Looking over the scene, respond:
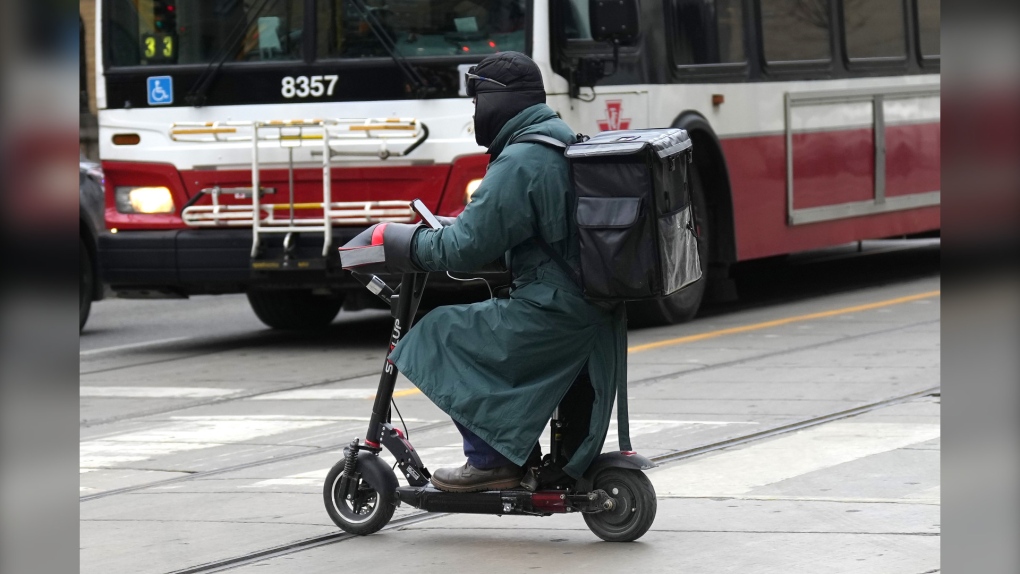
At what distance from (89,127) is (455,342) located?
20507mm

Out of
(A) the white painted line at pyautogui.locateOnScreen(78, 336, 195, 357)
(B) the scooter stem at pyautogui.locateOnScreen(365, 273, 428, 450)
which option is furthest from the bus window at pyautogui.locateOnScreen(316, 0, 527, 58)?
(B) the scooter stem at pyautogui.locateOnScreen(365, 273, 428, 450)

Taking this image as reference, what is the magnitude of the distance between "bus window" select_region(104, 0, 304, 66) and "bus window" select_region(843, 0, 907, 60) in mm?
5028

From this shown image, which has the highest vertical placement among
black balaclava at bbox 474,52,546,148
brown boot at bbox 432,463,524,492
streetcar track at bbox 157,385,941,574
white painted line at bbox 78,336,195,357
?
black balaclava at bbox 474,52,546,148

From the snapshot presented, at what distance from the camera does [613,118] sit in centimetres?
1030

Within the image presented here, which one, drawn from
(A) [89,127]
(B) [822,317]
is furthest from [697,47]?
(A) [89,127]

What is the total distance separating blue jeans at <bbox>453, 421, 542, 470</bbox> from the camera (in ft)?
15.2

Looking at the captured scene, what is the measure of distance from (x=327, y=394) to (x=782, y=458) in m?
3.16

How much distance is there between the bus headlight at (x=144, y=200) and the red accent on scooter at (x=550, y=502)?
6276mm

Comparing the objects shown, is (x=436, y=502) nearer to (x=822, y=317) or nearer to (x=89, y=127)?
(x=822, y=317)

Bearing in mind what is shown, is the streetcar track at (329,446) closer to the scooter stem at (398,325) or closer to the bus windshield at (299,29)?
the scooter stem at (398,325)

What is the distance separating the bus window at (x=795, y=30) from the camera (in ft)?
39.1

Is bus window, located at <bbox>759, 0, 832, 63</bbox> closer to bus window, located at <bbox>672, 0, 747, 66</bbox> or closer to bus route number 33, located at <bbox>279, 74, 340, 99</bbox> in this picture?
bus window, located at <bbox>672, 0, 747, 66</bbox>

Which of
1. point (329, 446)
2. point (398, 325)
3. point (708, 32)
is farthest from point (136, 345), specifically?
point (398, 325)

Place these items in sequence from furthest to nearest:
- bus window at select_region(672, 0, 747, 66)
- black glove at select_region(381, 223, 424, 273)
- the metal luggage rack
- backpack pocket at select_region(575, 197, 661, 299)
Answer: bus window at select_region(672, 0, 747, 66) < the metal luggage rack < black glove at select_region(381, 223, 424, 273) < backpack pocket at select_region(575, 197, 661, 299)
